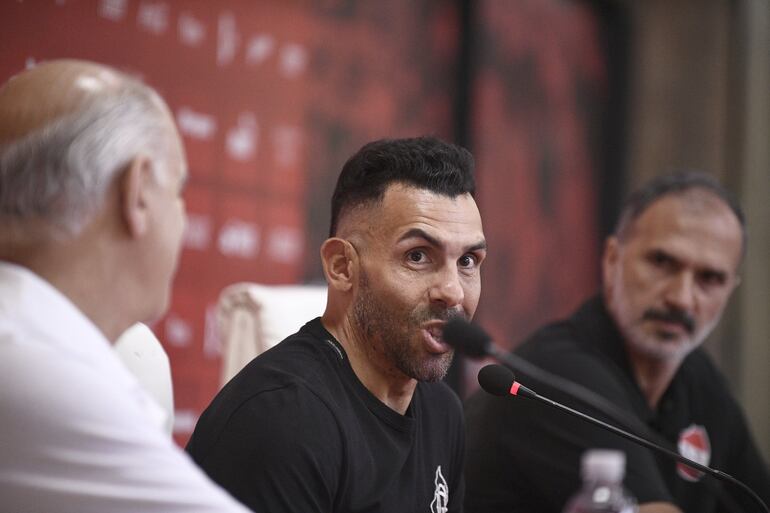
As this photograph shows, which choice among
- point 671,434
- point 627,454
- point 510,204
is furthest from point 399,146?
point 510,204

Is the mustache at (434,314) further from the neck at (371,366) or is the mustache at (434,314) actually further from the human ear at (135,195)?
the human ear at (135,195)

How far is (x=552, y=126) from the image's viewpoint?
13.5 ft

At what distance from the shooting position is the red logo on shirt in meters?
2.19

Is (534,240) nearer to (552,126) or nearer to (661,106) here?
(552,126)

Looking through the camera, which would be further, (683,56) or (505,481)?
(683,56)

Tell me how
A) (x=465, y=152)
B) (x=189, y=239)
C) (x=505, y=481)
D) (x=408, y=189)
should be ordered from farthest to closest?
1. (x=189, y=239)
2. (x=505, y=481)
3. (x=465, y=152)
4. (x=408, y=189)

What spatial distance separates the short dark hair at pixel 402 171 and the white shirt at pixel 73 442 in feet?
2.38

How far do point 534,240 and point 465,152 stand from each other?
7.92ft

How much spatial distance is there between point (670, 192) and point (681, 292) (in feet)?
0.86

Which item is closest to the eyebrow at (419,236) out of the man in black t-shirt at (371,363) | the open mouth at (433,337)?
the man in black t-shirt at (371,363)

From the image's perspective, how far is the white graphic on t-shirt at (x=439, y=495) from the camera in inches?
60.8

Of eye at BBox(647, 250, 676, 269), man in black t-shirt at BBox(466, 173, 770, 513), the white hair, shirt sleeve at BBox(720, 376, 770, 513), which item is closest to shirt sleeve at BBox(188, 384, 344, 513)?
the white hair

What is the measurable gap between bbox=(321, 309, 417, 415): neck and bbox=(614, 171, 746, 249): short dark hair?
1.12 m

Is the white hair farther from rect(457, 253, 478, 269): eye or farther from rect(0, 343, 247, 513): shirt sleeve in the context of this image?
rect(457, 253, 478, 269): eye
